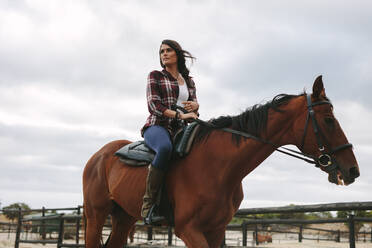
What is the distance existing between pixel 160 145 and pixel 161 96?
667 millimetres

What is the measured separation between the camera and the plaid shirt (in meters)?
3.99

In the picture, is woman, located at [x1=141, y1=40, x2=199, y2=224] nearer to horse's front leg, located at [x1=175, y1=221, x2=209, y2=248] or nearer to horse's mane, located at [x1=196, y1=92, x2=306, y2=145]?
horse's mane, located at [x1=196, y1=92, x2=306, y2=145]

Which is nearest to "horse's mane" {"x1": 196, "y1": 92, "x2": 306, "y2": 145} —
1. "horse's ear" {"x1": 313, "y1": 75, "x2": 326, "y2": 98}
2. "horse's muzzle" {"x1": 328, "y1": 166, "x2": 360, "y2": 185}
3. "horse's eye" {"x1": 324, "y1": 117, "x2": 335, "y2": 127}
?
"horse's ear" {"x1": 313, "y1": 75, "x2": 326, "y2": 98}

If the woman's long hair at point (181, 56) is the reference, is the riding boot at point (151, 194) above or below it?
below

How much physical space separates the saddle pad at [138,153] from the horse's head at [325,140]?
1.56 m

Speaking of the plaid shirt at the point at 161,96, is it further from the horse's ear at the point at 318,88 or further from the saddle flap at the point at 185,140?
the horse's ear at the point at 318,88

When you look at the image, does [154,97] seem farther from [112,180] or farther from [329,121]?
[329,121]

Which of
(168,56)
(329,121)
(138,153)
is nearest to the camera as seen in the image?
(329,121)

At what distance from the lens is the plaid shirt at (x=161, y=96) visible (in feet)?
13.1

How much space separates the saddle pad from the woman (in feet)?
0.42

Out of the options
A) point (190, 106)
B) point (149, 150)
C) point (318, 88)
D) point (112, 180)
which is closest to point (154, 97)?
point (190, 106)

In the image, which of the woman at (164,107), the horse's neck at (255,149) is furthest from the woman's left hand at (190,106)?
the horse's neck at (255,149)

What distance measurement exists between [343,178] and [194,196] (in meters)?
1.26

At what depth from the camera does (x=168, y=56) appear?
427cm
